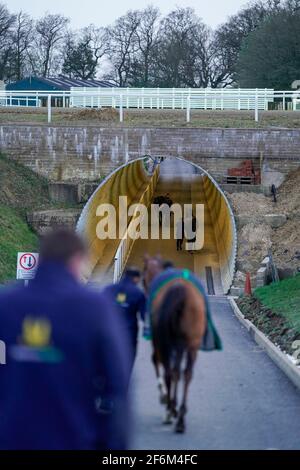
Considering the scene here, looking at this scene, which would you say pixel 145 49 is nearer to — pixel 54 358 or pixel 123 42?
pixel 123 42

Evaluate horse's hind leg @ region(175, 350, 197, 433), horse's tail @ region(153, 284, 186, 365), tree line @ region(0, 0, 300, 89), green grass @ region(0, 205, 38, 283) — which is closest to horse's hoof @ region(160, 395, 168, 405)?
horse's hind leg @ region(175, 350, 197, 433)

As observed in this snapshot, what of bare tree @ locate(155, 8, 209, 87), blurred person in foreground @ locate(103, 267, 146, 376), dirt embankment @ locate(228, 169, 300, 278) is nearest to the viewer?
blurred person in foreground @ locate(103, 267, 146, 376)

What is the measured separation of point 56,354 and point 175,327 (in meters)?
1.04

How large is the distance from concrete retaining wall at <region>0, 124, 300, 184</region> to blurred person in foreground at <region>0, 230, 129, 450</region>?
2782 centimetres

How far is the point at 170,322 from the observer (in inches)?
212

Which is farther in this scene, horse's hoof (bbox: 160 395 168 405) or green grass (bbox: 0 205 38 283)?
green grass (bbox: 0 205 38 283)

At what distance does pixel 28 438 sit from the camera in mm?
4645

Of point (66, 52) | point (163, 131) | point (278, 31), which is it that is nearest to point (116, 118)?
point (163, 131)

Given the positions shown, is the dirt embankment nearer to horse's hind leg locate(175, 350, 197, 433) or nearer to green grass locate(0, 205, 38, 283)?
→ green grass locate(0, 205, 38, 283)

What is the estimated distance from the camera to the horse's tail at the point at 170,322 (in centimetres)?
538

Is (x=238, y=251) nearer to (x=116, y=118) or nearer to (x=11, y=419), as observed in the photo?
(x=116, y=118)

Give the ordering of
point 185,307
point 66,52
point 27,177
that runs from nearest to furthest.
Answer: point 185,307 → point 27,177 → point 66,52

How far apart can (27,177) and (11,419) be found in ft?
93.3

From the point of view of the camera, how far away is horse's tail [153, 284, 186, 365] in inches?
212
